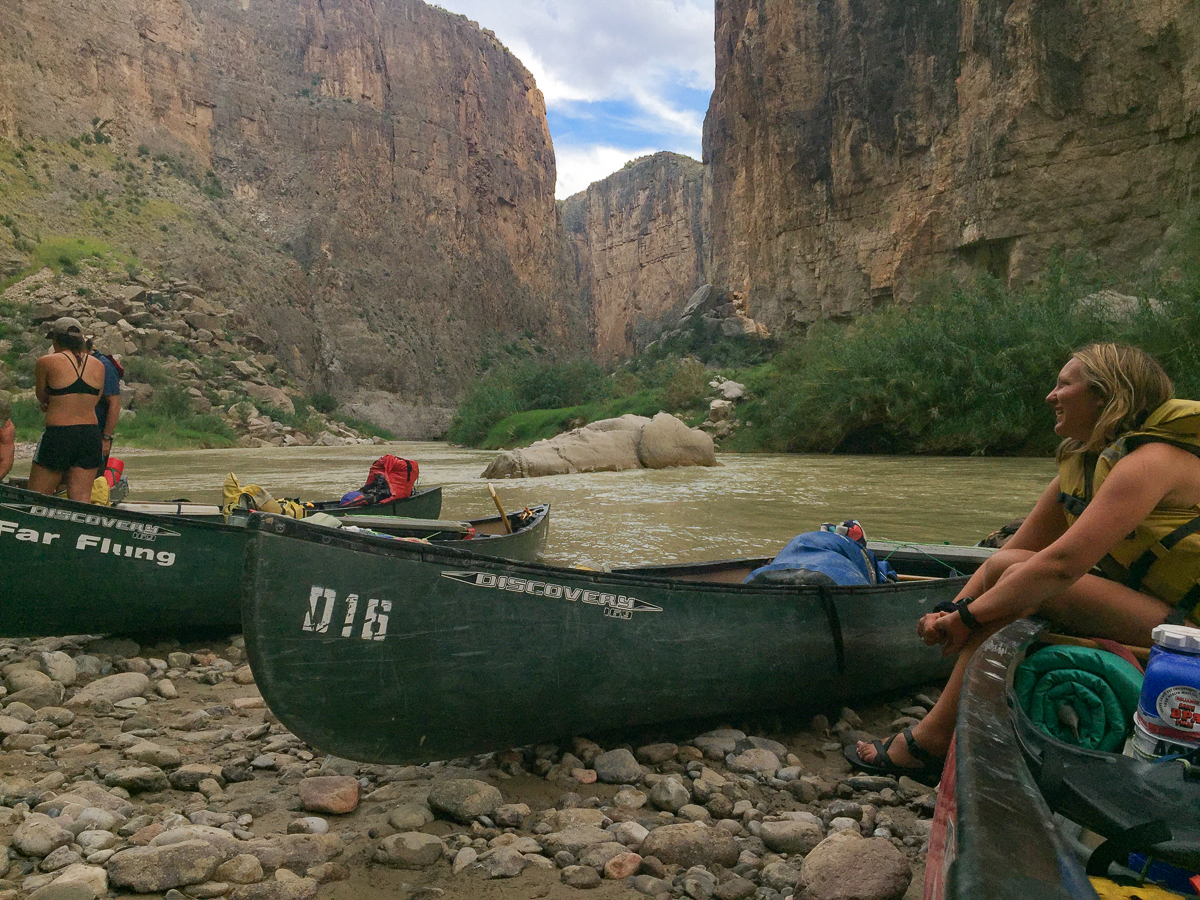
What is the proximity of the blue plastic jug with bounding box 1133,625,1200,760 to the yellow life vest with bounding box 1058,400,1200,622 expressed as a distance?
1.98ft

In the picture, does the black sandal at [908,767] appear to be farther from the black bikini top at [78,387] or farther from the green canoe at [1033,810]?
the black bikini top at [78,387]

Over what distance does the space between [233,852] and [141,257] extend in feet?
143

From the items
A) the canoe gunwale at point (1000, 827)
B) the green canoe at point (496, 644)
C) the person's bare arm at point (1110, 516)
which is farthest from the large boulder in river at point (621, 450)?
the canoe gunwale at point (1000, 827)

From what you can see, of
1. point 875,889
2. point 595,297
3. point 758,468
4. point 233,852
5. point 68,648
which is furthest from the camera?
point 595,297

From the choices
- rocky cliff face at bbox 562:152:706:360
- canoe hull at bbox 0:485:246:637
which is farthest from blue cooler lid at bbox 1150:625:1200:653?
rocky cliff face at bbox 562:152:706:360

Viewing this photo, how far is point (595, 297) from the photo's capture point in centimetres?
8619

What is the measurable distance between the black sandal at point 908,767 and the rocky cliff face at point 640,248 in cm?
6738

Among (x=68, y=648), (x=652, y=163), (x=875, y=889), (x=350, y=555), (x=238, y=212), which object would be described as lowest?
(x=68, y=648)

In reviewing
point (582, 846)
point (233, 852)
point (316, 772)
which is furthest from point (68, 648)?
point (582, 846)

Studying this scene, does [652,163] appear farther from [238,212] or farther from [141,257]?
[141,257]

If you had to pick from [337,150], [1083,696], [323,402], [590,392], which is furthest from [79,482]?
[337,150]

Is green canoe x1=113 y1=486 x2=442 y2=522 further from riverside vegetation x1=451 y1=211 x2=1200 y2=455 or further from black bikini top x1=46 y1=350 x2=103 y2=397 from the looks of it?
riverside vegetation x1=451 y1=211 x2=1200 y2=455

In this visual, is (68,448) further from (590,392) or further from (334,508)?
(590,392)

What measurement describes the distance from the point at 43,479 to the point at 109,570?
1423mm
